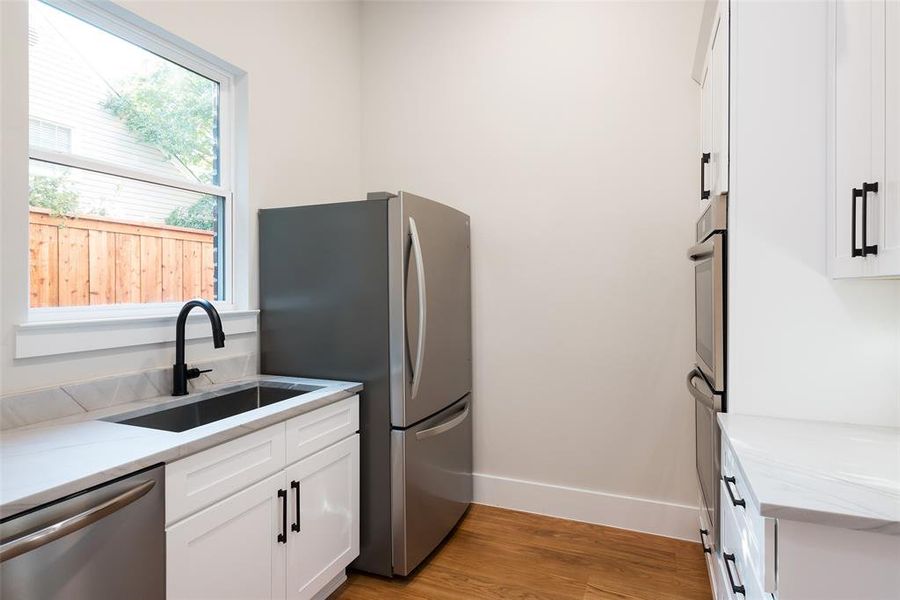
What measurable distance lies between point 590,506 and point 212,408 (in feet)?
6.60

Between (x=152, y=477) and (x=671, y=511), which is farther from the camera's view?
(x=671, y=511)

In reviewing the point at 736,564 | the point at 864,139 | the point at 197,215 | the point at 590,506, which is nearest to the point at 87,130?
the point at 197,215

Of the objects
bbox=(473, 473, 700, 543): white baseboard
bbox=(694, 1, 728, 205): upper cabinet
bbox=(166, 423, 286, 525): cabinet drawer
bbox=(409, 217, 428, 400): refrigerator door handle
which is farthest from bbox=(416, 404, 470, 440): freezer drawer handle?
bbox=(694, 1, 728, 205): upper cabinet

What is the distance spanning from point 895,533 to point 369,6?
139 inches

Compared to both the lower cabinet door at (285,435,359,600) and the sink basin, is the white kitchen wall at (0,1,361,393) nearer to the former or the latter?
the sink basin

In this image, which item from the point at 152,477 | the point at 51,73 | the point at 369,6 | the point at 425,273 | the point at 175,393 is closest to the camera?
the point at 152,477

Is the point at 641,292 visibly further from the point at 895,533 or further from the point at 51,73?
the point at 51,73

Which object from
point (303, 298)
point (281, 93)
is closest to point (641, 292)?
point (303, 298)

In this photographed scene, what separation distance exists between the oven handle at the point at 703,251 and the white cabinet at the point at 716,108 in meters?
0.18

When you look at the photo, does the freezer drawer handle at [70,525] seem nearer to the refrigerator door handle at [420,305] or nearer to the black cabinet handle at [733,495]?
the refrigerator door handle at [420,305]

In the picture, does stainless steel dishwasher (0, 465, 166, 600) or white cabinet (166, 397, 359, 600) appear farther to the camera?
white cabinet (166, 397, 359, 600)

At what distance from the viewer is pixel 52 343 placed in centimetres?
153

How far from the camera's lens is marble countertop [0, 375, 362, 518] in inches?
39.6

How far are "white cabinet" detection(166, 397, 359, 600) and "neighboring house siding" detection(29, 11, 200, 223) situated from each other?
108cm
